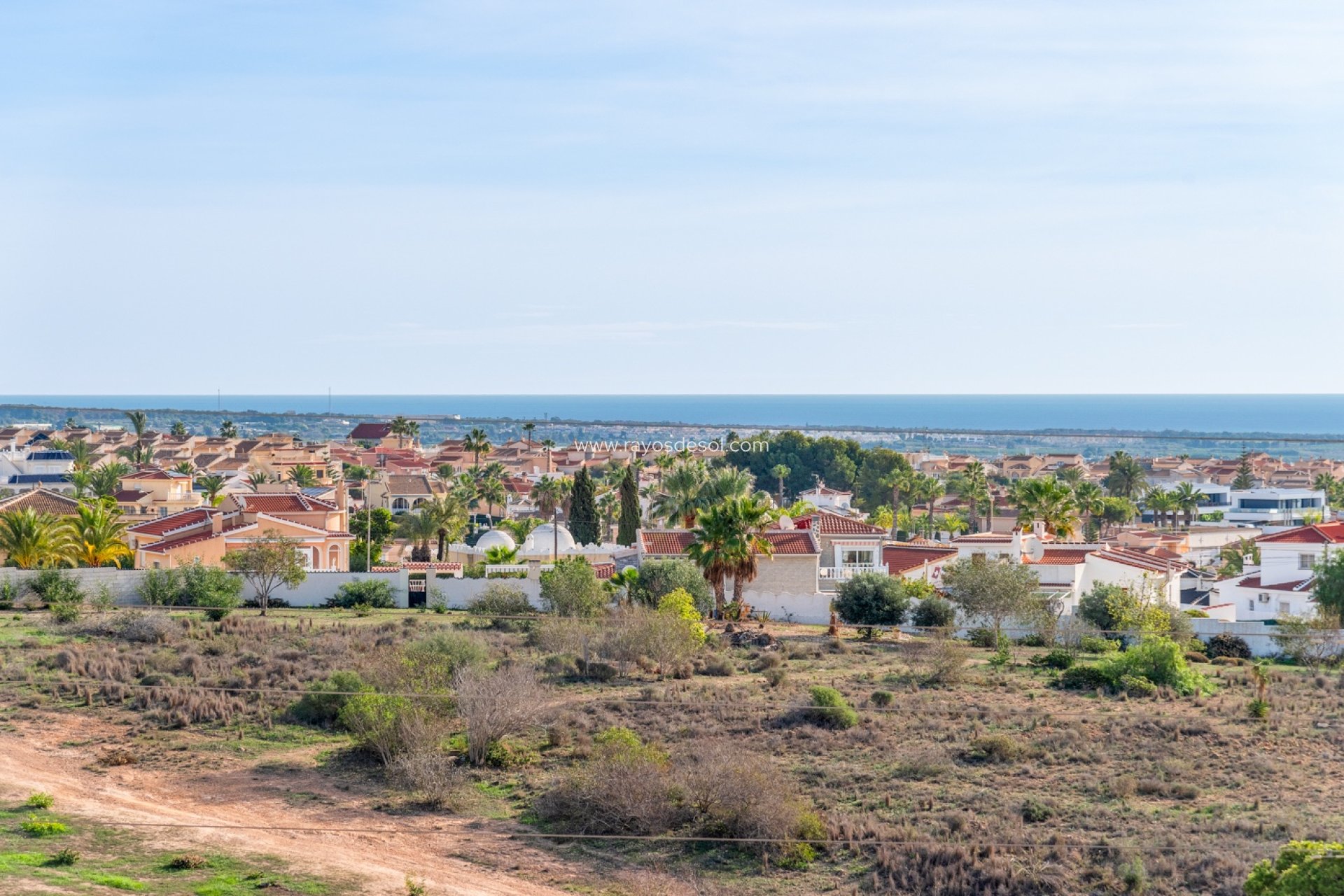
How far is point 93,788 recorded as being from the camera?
26391 millimetres

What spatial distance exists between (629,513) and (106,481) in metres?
31.7

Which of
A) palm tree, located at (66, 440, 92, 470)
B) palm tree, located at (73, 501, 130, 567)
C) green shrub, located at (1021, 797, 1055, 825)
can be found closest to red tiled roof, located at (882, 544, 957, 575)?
green shrub, located at (1021, 797, 1055, 825)

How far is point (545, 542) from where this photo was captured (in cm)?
5950

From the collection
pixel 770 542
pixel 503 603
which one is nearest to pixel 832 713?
pixel 503 603

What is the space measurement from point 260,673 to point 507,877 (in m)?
13.8

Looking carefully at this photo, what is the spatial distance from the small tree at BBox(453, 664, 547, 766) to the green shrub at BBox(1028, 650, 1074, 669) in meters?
14.8

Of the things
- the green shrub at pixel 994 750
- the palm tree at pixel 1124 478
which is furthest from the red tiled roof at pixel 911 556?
the palm tree at pixel 1124 478

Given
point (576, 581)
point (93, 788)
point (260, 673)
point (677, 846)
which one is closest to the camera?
point (677, 846)

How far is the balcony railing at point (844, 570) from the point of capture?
5000 cm

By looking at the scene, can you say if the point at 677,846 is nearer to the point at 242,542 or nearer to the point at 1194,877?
the point at 1194,877

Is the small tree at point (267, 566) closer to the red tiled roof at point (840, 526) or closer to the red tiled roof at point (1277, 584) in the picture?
the red tiled roof at point (840, 526)

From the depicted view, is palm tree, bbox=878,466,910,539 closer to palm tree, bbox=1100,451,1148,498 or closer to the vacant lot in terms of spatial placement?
palm tree, bbox=1100,451,1148,498

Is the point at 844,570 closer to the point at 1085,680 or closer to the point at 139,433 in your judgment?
the point at 1085,680

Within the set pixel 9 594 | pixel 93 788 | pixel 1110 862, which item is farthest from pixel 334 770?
pixel 9 594
